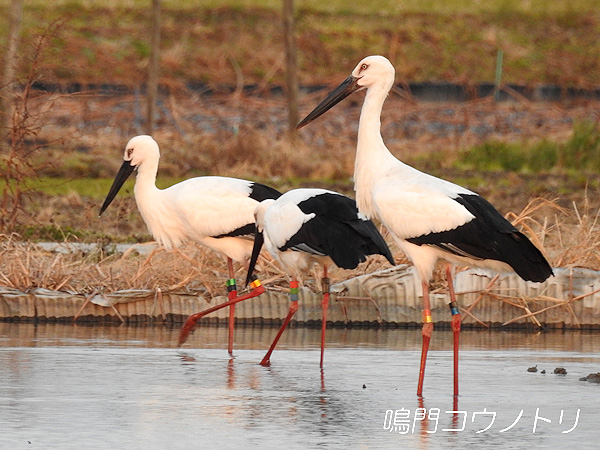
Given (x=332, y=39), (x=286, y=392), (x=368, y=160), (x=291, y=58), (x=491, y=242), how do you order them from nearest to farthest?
(x=286, y=392), (x=491, y=242), (x=368, y=160), (x=291, y=58), (x=332, y=39)

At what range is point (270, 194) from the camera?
39.6ft

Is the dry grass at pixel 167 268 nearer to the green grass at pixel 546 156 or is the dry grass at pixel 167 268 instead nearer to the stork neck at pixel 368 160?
the stork neck at pixel 368 160

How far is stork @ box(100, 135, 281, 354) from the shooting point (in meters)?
11.7

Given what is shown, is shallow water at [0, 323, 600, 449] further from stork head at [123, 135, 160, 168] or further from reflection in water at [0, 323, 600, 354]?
stork head at [123, 135, 160, 168]

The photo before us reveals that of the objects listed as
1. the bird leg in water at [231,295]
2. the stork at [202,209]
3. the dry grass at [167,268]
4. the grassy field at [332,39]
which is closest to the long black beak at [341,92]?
the stork at [202,209]

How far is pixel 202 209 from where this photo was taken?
11.8m

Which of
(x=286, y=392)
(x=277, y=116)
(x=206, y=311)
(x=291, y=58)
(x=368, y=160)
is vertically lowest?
(x=286, y=392)

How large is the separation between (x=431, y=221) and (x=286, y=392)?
1511 millimetres

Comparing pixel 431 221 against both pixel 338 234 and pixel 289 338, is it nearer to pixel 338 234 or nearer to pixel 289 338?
pixel 338 234

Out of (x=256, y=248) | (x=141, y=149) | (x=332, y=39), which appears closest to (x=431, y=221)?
(x=256, y=248)

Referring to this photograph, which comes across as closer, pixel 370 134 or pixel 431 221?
pixel 431 221

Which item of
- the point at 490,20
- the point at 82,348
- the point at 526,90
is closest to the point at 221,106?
the point at 526,90

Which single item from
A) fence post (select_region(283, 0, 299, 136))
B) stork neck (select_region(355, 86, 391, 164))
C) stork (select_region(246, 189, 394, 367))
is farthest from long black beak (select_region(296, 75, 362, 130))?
fence post (select_region(283, 0, 299, 136))

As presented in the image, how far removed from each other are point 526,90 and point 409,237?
3091cm
